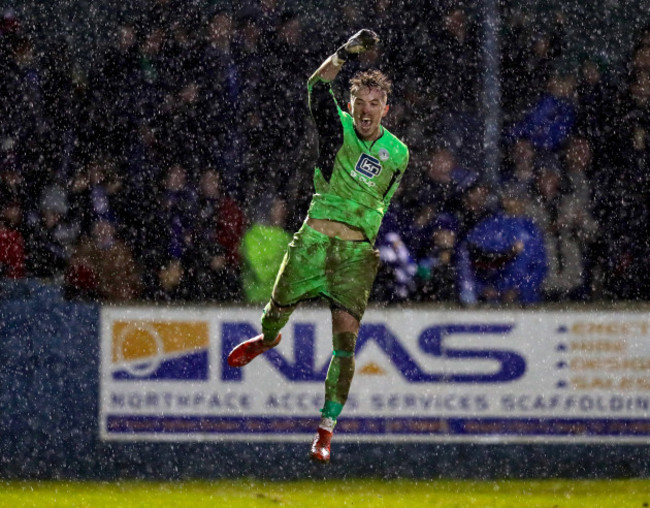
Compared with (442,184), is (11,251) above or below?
below

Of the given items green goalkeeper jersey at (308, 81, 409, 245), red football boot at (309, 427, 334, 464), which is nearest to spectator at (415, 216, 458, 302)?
green goalkeeper jersey at (308, 81, 409, 245)

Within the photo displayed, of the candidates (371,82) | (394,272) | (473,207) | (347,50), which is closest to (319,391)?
(394,272)

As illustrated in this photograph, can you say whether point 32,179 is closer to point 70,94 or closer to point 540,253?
point 70,94

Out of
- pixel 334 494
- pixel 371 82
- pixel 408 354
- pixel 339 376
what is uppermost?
pixel 371 82

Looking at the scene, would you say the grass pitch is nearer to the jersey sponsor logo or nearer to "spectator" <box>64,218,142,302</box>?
"spectator" <box>64,218,142,302</box>

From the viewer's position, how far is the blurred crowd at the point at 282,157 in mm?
8547

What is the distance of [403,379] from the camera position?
8453 mm

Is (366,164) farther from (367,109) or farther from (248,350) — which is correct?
(248,350)

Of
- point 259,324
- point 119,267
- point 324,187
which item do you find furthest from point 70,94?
point 324,187

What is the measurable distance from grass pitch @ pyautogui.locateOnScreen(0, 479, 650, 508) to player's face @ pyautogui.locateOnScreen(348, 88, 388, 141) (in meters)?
2.33

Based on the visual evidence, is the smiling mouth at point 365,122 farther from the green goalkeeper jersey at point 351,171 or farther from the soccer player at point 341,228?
the green goalkeeper jersey at point 351,171

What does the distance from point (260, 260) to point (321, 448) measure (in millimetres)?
2206

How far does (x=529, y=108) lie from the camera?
30.0 ft

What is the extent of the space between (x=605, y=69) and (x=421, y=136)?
135 centimetres
